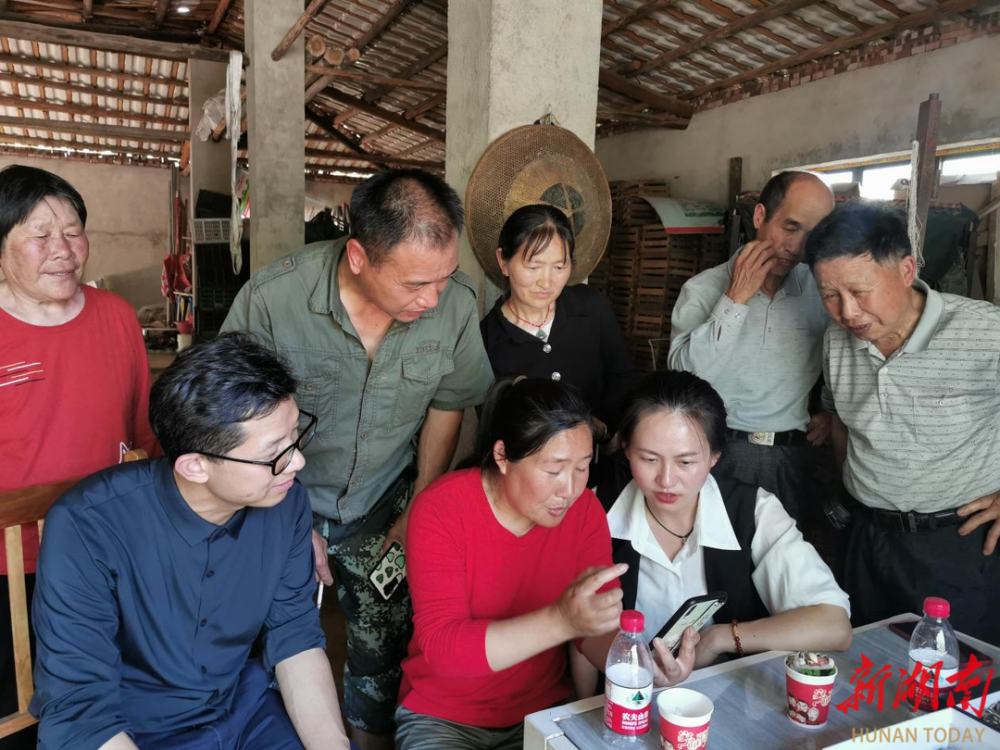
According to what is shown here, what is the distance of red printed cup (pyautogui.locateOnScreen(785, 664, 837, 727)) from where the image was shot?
126 cm

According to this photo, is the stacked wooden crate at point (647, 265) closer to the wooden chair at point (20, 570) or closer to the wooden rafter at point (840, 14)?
the wooden rafter at point (840, 14)

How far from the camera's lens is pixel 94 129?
10812 millimetres

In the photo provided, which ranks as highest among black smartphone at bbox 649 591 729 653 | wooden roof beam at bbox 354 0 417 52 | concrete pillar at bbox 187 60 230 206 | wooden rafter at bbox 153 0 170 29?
wooden rafter at bbox 153 0 170 29

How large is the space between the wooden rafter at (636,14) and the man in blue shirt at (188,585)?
5695 mm

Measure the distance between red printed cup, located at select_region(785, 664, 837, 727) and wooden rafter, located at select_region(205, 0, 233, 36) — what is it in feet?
30.3

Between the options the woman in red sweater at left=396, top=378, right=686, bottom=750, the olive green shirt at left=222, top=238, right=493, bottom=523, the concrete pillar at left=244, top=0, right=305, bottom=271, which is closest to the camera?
the woman in red sweater at left=396, top=378, right=686, bottom=750

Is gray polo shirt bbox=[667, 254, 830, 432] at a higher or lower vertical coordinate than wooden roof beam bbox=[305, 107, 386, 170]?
lower

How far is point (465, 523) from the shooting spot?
1.60 meters

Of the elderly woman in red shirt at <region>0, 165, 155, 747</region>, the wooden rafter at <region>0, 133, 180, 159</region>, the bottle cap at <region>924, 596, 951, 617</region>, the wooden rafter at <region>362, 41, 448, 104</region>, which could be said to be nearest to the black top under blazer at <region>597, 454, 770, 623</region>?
the bottle cap at <region>924, 596, 951, 617</region>

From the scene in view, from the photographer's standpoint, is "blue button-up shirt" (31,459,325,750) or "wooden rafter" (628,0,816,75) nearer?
"blue button-up shirt" (31,459,325,750)

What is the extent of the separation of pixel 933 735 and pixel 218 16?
10176 millimetres

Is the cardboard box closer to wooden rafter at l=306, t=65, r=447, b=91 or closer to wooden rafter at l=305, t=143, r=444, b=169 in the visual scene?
wooden rafter at l=306, t=65, r=447, b=91

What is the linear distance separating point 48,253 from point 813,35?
19.6 ft

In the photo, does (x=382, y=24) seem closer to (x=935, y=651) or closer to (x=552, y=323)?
(x=552, y=323)
